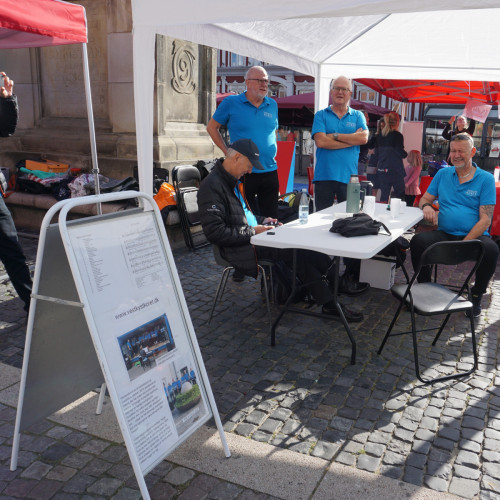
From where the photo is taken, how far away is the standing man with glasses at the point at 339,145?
16.7 feet

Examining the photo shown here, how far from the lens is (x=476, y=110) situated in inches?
380

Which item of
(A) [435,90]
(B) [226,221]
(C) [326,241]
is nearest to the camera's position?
(C) [326,241]

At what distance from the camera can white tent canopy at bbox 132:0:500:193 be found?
329 centimetres

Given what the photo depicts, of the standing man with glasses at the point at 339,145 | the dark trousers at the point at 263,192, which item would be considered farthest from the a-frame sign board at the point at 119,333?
the standing man with glasses at the point at 339,145

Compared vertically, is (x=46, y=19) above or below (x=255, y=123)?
above

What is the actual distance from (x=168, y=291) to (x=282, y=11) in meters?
2.14

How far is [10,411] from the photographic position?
283cm

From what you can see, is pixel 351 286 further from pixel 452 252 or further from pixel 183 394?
pixel 183 394

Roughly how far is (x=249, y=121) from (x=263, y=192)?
0.73 m

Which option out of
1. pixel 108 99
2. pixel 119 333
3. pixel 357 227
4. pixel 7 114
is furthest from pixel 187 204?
pixel 119 333

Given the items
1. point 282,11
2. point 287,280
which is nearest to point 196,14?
point 282,11

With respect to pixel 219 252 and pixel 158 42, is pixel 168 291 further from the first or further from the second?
pixel 158 42

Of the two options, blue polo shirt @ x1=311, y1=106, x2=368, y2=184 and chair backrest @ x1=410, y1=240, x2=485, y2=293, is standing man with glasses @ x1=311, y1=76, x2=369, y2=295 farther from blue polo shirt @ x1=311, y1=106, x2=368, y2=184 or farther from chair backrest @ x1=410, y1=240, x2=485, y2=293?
chair backrest @ x1=410, y1=240, x2=485, y2=293

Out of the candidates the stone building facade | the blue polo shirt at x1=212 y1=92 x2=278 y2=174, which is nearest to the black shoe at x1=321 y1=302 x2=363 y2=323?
the blue polo shirt at x1=212 y1=92 x2=278 y2=174
